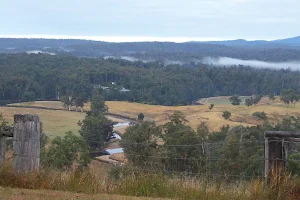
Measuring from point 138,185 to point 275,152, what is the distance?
71.1 inches

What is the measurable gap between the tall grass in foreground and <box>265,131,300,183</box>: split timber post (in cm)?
17

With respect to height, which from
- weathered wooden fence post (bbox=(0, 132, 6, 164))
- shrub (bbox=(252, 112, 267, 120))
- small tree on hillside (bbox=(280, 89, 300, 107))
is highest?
weathered wooden fence post (bbox=(0, 132, 6, 164))

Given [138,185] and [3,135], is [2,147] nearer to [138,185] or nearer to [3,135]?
[3,135]

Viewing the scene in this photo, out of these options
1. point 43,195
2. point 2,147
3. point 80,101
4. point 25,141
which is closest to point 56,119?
point 80,101

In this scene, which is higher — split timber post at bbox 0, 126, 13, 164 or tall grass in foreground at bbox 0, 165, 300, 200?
split timber post at bbox 0, 126, 13, 164

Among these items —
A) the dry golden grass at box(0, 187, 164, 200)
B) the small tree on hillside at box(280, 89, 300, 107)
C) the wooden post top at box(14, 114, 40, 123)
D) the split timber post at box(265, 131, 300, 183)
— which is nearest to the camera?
the dry golden grass at box(0, 187, 164, 200)

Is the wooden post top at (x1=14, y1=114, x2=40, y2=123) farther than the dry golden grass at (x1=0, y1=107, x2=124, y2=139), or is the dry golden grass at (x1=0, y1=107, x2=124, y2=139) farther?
the dry golden grass at (x1=0, y1=107, x2=124, y2=139)

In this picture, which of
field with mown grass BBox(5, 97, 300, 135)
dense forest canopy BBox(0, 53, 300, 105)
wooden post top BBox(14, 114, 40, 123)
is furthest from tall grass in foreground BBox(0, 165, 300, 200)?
dense forest canopy BBox(0, 53, 300, 105)

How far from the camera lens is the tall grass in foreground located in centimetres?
608

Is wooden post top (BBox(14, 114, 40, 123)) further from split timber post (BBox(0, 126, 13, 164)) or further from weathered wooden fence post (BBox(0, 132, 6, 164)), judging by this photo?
Answer: weathered wooden fence post (BBox(0, 132, 6, 164))

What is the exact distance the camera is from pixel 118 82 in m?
97.2

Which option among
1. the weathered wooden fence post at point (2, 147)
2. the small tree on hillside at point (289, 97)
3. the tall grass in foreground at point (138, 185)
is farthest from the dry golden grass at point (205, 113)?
the weathered wooden fence post at point (2, 147)

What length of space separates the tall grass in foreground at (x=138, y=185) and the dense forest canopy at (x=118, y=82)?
66.7 m

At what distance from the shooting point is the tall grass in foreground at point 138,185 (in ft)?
19.9
